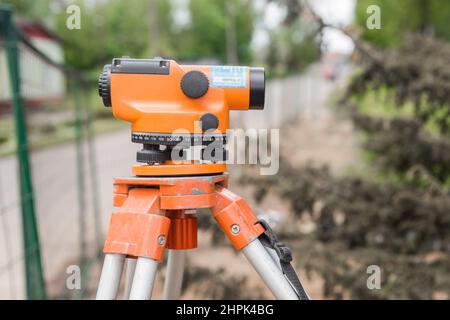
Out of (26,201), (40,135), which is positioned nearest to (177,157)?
(26,201)

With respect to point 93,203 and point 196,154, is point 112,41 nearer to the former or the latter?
point 93,203

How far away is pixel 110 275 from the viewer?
1.47 meters

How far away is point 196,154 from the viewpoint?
62.2 inches

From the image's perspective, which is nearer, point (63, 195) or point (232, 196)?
point (232, 196)

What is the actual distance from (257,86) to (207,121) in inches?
6.9

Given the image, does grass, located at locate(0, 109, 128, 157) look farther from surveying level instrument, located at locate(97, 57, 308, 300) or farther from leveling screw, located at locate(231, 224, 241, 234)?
leveling screw, located at locate(231, 224, 241, 234)

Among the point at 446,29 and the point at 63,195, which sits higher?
the point at 446,29

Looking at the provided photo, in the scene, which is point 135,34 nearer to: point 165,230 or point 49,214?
point 49,214

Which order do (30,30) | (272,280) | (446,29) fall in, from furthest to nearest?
(446,29), (30,30), (272,280)

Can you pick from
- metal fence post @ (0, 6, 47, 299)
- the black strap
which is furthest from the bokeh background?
the black strap

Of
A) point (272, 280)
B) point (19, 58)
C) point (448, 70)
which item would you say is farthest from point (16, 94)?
point (448, 70)

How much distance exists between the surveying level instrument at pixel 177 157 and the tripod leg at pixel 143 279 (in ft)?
0.06

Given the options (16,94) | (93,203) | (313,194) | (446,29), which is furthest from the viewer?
(446,29)
